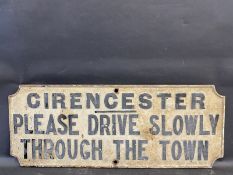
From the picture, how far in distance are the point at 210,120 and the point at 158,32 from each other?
33cm

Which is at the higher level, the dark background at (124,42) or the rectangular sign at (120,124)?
the dark background at (124,42)

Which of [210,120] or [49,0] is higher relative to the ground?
[49,0]

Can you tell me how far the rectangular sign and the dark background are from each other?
1.2 inches

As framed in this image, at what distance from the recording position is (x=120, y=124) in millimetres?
1231

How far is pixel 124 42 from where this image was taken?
1.22m

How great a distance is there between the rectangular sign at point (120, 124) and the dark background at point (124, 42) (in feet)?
0.10

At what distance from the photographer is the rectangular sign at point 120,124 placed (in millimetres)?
1224

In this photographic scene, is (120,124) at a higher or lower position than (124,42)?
lower

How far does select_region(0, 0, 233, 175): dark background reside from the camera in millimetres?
1209

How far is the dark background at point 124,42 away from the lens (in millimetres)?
1209

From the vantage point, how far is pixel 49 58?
124cm

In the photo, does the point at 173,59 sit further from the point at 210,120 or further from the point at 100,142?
the point at 100,142

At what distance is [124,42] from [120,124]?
0.86 feet

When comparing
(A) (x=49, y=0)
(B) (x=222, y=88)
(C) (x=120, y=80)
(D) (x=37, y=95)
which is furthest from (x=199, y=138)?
(A) (x=49, y=0)
